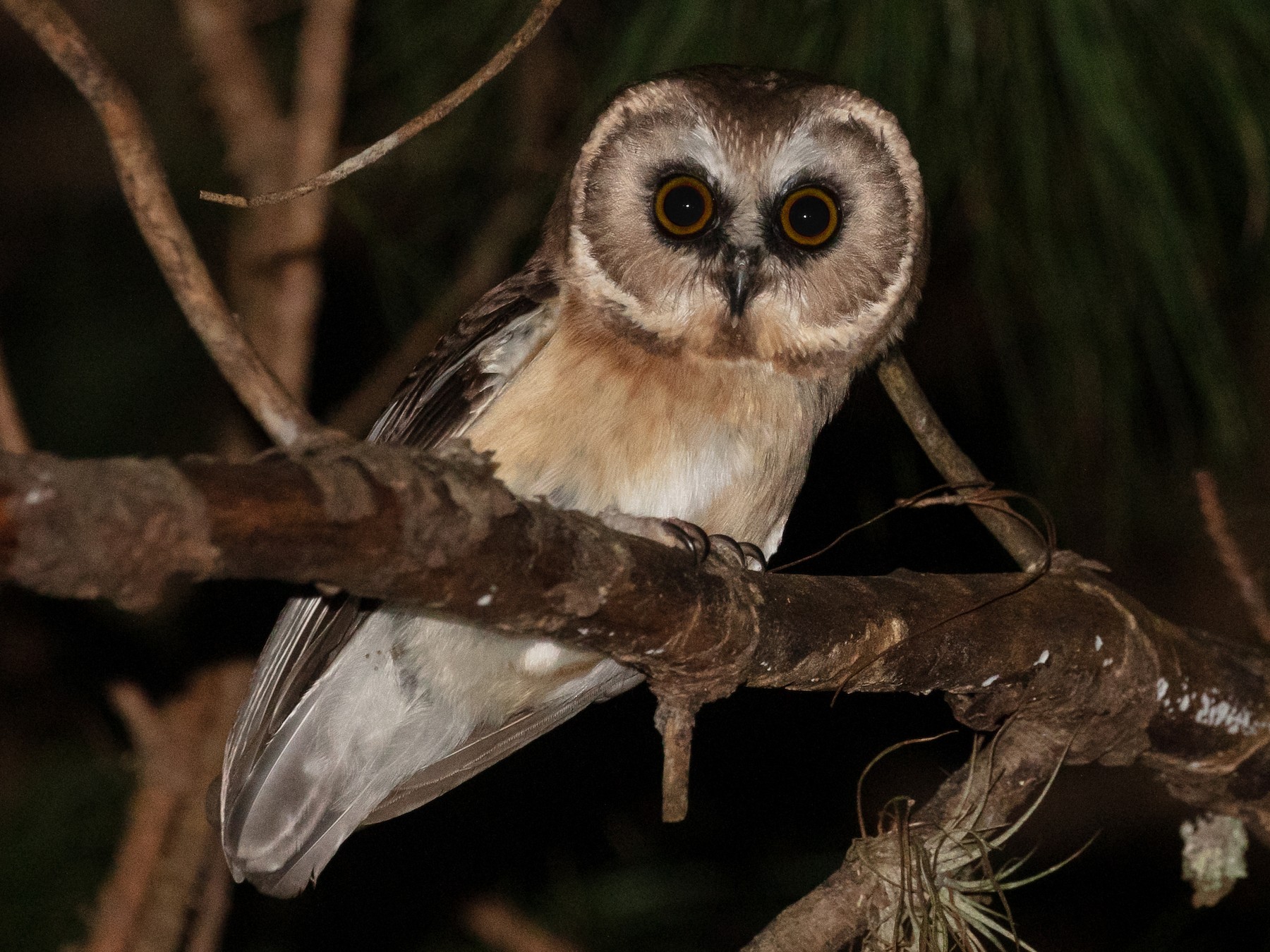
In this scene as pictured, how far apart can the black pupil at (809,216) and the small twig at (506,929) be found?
2424 millimetres

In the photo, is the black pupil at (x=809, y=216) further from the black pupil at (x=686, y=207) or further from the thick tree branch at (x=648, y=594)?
the thick tree branch at (x=648, y=594)

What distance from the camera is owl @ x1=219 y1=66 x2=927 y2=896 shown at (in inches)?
85.3

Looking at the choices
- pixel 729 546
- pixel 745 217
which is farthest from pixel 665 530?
pixel 745 217

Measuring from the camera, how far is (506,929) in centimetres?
390

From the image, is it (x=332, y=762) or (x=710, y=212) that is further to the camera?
(x=332, y=762)

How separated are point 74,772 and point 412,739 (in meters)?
1.89

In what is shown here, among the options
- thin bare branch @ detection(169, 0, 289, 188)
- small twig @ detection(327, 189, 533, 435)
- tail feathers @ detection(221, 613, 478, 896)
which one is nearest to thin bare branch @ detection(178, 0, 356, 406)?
thin bare branch @ detection(169, 0, 289, 188)

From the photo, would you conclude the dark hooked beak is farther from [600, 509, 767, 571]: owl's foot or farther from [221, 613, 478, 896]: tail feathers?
[221, 613, 478, 896]: tail feathers

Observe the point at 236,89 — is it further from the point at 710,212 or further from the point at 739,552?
the point at 739,552

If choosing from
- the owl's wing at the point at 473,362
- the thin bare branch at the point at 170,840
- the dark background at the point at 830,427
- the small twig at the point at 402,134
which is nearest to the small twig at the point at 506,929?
the dark background at the point at 830,427

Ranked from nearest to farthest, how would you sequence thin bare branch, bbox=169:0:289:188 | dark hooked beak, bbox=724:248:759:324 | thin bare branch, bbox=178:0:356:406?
dark hooked beak, bbox=724:248:759:324
thin bare branch, bbox=178:0:356:406
thin bare branch, bbox=169:0:289:188

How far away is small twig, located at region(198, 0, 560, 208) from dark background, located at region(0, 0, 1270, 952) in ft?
3.45

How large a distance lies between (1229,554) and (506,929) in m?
2.40

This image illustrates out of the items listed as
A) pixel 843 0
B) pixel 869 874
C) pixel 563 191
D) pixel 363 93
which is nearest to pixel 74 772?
pixel 363 93
